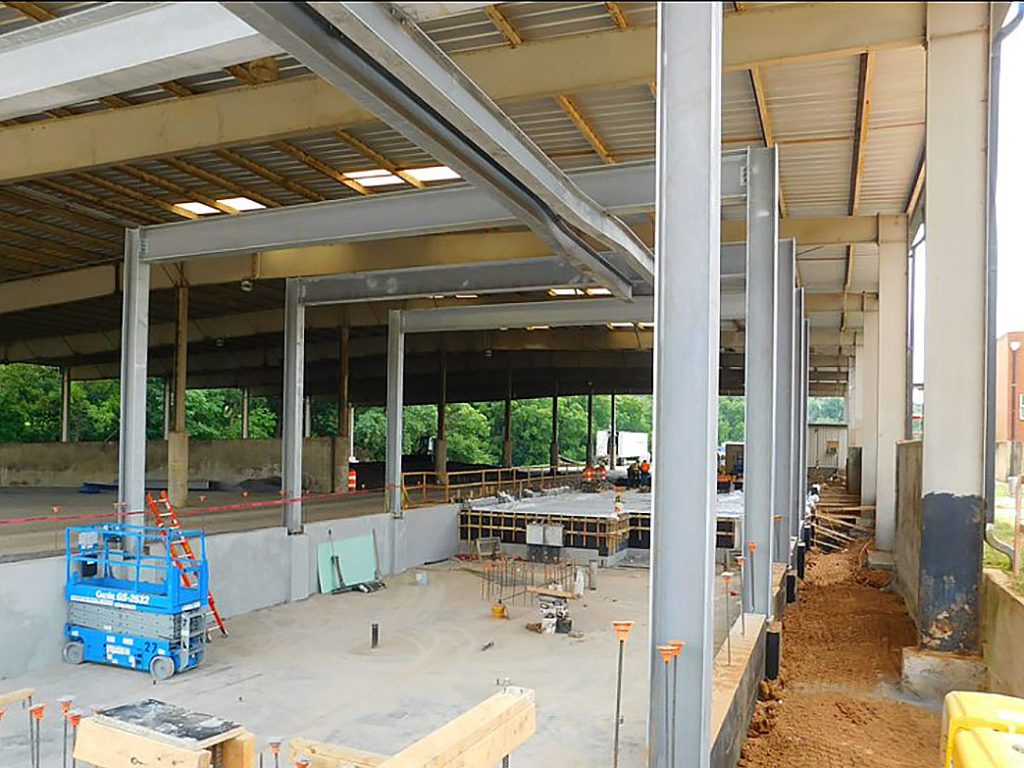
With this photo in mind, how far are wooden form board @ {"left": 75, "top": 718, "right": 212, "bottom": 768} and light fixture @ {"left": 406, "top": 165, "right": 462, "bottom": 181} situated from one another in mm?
11549

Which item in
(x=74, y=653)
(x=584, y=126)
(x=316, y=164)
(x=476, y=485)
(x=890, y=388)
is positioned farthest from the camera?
(x=476, y=485)

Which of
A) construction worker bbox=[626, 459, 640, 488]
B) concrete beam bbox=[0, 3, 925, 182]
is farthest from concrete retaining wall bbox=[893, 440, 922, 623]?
construction worker bbox=[626, 459, 640, 488]

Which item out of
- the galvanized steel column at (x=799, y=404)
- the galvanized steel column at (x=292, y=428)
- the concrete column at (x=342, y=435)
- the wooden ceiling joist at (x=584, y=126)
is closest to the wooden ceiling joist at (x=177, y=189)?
the galvanized steel column at (x=292, y=428)

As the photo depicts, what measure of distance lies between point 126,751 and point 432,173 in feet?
39.7

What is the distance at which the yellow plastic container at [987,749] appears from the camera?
519 centimetres

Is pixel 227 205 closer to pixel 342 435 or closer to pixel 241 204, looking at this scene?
pixel 241 204

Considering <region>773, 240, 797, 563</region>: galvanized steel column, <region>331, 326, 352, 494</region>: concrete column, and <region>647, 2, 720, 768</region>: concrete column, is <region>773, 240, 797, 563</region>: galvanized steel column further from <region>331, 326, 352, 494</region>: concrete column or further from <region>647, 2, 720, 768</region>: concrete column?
<region>331, 326, 352, 494</region>: concrete column

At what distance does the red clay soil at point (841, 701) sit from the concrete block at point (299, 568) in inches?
398

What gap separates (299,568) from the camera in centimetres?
1856

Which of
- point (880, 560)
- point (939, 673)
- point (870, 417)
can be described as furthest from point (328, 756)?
point (870, 417)

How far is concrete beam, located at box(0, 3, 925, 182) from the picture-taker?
1024 centimetres

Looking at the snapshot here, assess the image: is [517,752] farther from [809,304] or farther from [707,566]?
[809,304]

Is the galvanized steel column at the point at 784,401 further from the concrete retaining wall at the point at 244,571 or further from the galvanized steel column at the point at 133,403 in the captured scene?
the galvanized steel column at the point at 133,403

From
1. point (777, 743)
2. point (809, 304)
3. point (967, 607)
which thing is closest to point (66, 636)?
point (777, 743)
